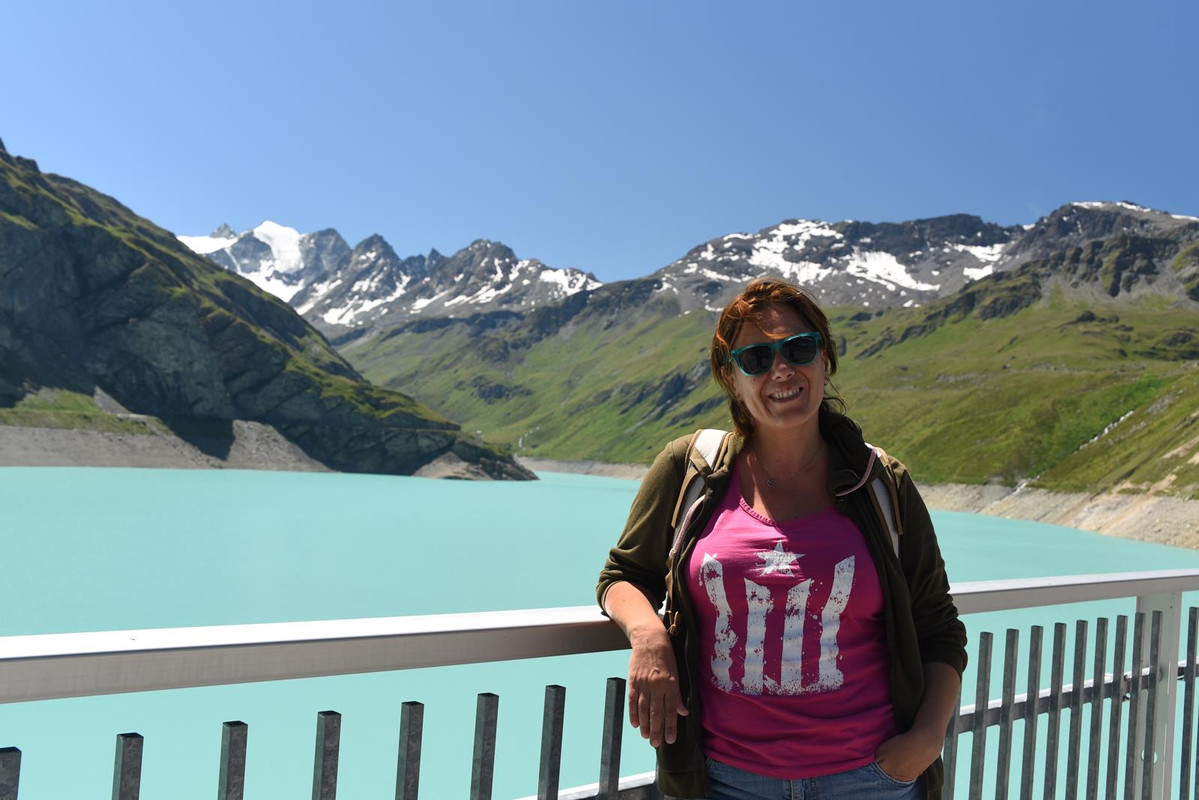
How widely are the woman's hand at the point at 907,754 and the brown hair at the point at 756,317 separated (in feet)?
3.86

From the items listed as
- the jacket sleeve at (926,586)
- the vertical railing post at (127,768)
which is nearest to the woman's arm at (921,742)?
the jacket sleeve at (926,586)

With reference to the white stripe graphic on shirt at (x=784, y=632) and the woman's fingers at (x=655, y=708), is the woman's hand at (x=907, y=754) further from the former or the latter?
the woman's fingers at (x=655, y=708)

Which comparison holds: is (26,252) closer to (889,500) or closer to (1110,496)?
(1110,496)

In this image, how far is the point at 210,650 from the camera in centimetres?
224

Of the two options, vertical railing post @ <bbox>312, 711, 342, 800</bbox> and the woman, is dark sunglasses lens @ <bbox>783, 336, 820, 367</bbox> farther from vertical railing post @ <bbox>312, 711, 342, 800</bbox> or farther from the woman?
vertical railing post @ <bbox>312, 711, 342, 800</bbox>

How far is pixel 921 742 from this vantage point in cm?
306

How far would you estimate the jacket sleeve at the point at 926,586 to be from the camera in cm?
321

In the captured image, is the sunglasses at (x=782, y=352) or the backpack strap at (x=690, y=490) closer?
the backpack strap at (x=690, y=490)

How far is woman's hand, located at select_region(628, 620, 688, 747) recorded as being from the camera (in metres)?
2.88

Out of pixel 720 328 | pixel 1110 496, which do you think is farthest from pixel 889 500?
pixel 1110 496

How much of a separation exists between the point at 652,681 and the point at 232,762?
1.23 metres

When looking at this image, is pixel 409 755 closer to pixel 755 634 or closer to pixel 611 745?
pixel 611 745

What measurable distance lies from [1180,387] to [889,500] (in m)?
119

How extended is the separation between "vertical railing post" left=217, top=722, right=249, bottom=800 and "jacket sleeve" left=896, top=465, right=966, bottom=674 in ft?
7.16
